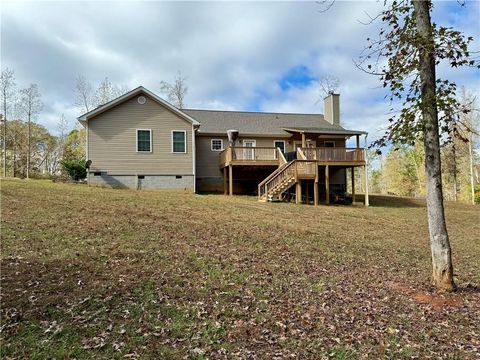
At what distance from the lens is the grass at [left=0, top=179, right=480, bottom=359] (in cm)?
415

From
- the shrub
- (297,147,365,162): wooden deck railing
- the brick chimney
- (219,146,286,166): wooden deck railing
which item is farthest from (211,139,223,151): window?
the brick chimney

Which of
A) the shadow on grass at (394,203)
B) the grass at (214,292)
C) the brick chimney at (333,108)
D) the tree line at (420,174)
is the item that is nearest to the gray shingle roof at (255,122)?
the brick chimney at (333,108)

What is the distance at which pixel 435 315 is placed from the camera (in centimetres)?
520

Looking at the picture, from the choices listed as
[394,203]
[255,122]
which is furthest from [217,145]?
[394,203]

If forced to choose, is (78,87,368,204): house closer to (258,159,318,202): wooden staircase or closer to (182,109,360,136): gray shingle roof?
(258,159,318,202): wooden staircase

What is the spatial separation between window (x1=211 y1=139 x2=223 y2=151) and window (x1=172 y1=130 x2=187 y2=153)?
2.82 meters

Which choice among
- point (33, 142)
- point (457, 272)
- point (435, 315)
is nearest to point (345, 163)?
point (457, 272)

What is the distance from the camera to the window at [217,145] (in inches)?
891

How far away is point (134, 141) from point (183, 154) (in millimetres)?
2843

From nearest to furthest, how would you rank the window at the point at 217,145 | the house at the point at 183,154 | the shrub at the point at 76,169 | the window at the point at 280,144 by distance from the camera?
the house at the point at 183,154 → the shrub at the point at 76,169 → the window at the point at 217,145 → the window at the point at 280,144

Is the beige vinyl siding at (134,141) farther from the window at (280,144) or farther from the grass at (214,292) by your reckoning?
the grass at (214,292)

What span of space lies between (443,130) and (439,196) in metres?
1.17

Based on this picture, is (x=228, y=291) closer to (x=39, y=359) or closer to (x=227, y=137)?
(x=39, y=359)

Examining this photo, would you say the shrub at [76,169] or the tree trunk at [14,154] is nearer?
the shrub at [76,169]
